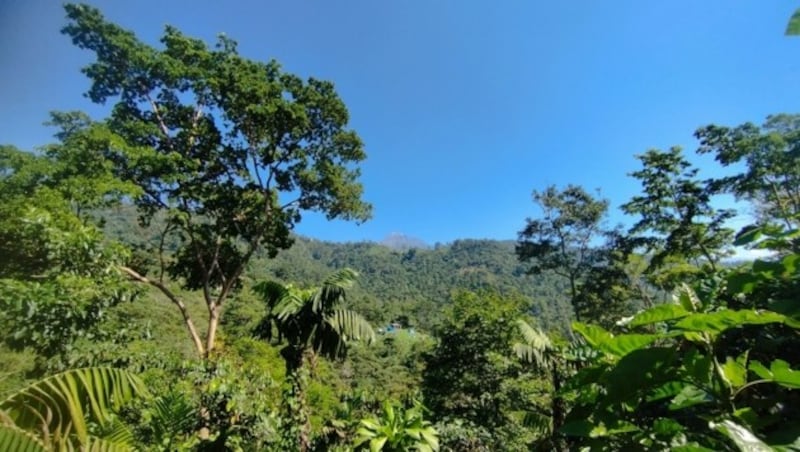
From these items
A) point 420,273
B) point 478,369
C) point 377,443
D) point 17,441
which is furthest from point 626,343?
point 420,273

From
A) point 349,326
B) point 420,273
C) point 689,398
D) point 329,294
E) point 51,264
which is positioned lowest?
point 689,398

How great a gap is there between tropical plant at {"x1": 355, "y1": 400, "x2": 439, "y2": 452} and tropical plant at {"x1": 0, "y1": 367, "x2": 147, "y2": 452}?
6.17ft

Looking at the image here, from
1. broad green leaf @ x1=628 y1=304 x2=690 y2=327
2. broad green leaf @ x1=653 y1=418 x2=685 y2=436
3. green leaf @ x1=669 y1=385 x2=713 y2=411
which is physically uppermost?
broad green leaf @ x1=628 y1=304 x2=690 y2=327

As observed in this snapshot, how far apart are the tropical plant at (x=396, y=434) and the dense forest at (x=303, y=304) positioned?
0.07 feet

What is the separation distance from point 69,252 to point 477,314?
355 inches

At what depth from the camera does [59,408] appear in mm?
2088

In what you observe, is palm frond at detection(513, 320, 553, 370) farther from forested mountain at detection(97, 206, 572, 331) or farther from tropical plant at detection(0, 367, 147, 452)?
forested mountain at detection(97, 206, 572, 331)

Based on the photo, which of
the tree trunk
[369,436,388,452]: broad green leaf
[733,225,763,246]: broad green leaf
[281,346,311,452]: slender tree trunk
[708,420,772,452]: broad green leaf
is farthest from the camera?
the tree trunk

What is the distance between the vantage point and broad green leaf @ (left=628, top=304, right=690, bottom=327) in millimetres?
1043

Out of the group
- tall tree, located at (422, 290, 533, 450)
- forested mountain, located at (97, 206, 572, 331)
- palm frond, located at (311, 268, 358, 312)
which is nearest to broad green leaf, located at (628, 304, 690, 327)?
palm frond, located at (311, 268, 358, 312)

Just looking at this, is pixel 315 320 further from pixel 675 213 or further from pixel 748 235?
pixel 675 213

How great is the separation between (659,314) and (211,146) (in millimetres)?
13132

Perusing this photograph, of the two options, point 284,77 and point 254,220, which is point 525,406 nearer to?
point 254,220

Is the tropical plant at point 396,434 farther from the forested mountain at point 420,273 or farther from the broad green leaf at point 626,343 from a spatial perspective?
the forested mountain at point 420,273
